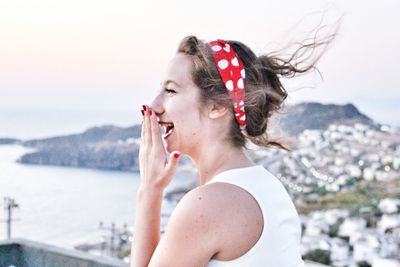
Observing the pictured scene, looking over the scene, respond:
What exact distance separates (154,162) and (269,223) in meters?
0.25

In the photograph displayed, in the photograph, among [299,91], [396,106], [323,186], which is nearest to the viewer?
[299,91]

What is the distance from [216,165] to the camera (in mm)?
1211

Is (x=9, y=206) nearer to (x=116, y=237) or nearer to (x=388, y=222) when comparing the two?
(x=116, y=237)

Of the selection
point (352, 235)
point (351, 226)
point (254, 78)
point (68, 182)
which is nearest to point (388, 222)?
point (352, 235)

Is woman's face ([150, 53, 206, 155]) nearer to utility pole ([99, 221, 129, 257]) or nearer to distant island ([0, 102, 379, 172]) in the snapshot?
utility pole ([99, 221, 129, 257])

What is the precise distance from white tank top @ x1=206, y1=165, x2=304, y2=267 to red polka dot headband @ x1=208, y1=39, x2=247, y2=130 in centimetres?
11

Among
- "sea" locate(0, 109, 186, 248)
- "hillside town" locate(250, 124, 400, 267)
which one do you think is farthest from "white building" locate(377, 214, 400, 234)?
"sea" locate(0, 109, 186, 248)

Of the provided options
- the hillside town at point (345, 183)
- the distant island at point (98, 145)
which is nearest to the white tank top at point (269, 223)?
the distant island at point (98, 145)

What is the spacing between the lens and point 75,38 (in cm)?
827

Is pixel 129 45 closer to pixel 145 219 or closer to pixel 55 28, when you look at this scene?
pixel 55 28

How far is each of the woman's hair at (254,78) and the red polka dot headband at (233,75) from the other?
0.01 metres

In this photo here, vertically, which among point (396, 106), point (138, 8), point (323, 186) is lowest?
point (323, 186)

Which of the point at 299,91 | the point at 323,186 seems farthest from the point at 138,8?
the point at 323,186

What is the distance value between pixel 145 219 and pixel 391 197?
A: 10.3m
